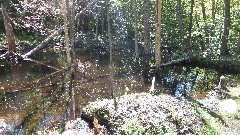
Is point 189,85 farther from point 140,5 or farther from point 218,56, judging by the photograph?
point 140,5

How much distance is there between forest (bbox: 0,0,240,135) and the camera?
10.7 meters

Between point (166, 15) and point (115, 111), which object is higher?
point (166, 15)

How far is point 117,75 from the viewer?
18.1m

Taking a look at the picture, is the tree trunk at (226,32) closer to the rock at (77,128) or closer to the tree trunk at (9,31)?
the rock at (77,128)

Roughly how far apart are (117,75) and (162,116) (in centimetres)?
799

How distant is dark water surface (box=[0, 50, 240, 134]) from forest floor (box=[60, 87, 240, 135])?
1.90 metres

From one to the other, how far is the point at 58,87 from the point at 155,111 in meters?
6.54

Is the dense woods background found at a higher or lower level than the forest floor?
higher

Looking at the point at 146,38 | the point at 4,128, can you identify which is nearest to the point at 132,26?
the point at 146,38

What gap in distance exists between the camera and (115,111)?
10.8m

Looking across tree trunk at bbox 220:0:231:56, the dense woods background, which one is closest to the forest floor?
tree trunk at bbox 220:0:231:56

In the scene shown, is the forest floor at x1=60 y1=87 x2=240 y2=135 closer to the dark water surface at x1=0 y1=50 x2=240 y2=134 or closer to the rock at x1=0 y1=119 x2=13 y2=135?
the dark water surface at x1=0 y1=50 x2=240 y2=134

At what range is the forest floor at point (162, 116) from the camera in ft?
32.2

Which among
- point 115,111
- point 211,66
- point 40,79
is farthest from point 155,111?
point 211,66
